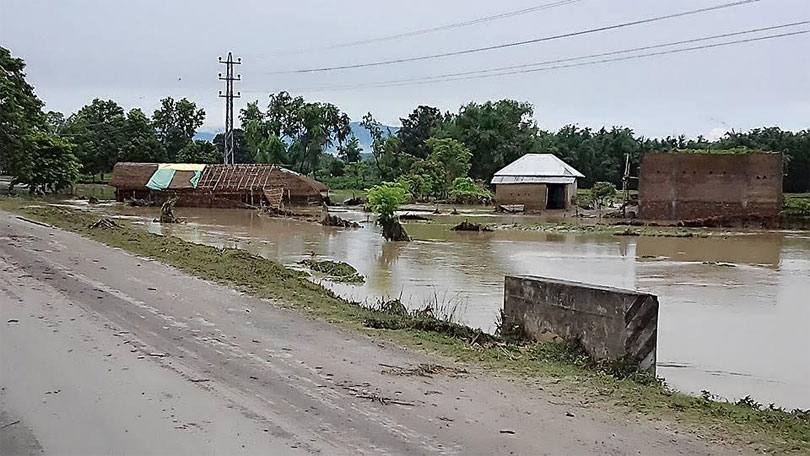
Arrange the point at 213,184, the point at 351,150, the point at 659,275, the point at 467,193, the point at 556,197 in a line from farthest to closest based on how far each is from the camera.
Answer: the point at 351,150, the point at 467,193, the point at 556,197, the point at 213,184, the point at 659,275

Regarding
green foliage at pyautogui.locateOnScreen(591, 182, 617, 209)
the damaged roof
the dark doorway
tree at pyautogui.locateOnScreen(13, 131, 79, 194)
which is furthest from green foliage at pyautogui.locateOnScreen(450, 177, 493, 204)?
tree at pyautogui.locateOnScreen(13, 131, 79, 194)

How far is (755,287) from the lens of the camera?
1673cm

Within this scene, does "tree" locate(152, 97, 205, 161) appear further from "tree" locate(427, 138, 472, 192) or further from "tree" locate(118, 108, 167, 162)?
"tree" locate(427, 138, 472, 192)

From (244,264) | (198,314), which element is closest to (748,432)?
(198,314)

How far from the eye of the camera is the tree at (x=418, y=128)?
75.3 metres

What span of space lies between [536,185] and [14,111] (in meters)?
29.7

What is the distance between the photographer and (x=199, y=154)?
64125mm

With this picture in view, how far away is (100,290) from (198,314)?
85.6 inches

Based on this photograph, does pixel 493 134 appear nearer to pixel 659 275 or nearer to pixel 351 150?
pixel 351 150

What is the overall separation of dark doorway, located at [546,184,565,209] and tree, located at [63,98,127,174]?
113ft

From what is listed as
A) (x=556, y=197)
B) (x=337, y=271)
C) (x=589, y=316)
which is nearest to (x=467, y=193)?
(x=556, y=197)

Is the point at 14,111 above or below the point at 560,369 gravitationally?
above

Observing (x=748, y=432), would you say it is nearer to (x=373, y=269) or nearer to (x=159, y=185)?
(x=373, y=269)

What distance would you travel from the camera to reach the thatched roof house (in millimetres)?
45906
